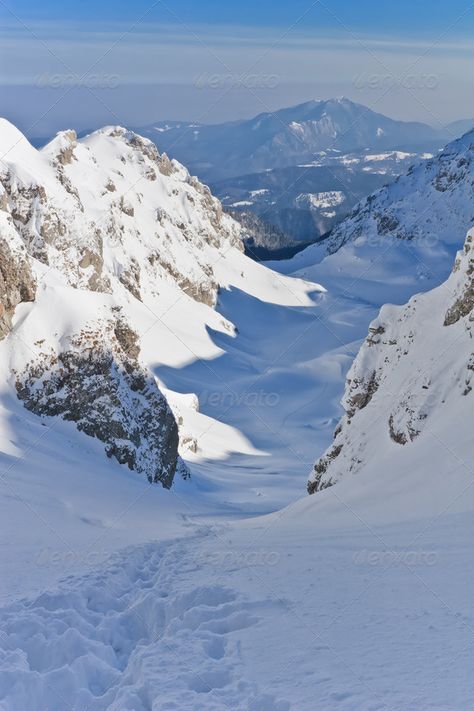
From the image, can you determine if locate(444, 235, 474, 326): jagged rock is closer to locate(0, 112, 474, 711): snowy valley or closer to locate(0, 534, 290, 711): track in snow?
locate(0, 112, 474, 711): snowy valley

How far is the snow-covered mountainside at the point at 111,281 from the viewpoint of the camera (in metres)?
35.0

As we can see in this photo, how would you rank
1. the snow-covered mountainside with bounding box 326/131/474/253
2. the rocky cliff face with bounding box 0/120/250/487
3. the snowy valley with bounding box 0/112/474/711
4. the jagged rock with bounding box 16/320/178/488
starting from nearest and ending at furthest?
the snowy valley with bounding box 0/112/474/711, the jagged rock with bounding box 16/320/178/488, the rocky cliff face with bounding box 0/120/250/487, the snow-covered mountainside with bounding box 326/131/474/253

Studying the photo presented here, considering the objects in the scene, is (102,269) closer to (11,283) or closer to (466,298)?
(11,283)

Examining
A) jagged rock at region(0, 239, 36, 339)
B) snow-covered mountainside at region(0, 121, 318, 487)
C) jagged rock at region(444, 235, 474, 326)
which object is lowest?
snow-covered mountainside at region(0, 121, 318, 487)

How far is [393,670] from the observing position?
25.7ft

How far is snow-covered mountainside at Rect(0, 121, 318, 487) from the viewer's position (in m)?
35.0

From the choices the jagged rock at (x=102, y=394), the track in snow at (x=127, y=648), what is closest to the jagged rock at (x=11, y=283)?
the jagged rock at (x=102, y=394)

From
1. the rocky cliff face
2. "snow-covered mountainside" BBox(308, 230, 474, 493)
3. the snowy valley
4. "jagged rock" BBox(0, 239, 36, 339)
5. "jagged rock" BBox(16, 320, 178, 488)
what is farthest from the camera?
"jagged rock" BBox(0, 239, 36, 339)

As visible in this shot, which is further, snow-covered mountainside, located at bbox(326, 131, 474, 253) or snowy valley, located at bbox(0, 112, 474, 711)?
snow-covered mountainside, located at bbox(326, 131, 474, 253)

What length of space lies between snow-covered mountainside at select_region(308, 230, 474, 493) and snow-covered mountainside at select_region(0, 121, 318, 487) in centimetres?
1417

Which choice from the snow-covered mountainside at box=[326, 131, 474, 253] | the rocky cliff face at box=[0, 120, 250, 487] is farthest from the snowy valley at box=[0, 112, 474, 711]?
the snow-covered mountainside at box=[326, 131, 474, 253]

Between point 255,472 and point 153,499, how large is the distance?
2163cm

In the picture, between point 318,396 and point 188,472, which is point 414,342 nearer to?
point 188,472

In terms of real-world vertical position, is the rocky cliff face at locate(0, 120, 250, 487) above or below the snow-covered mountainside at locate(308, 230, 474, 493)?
below
